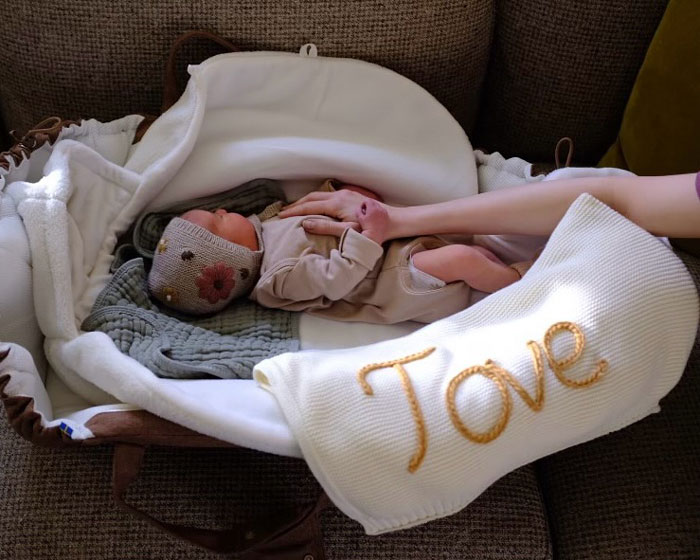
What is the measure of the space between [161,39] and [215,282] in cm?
39

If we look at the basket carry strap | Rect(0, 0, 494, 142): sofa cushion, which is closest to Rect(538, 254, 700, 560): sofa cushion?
the basket carry strap

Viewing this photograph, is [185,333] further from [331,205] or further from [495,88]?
[495,88]

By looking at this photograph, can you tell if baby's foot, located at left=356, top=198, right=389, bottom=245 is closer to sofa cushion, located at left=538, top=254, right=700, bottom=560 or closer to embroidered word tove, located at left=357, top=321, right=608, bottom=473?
embroidered word tove, located at left=357, top=321, right=608, bottom=473

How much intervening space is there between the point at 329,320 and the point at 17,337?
426mm

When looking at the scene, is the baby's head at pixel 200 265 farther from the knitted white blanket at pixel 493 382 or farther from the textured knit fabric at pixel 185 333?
the knitted white blanket at pixel 493 382

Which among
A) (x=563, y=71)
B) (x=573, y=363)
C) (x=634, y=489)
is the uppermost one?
(x=563, y=71)

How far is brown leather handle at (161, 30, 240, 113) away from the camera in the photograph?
1025mm

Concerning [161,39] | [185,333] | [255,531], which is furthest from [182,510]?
[161,39]

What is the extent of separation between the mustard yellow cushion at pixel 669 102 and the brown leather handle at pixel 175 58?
0.64 metres

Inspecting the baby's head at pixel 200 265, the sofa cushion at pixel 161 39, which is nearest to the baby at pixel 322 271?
the baby's head at pixel 200 265

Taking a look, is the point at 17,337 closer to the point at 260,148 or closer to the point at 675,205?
the point at 260,148

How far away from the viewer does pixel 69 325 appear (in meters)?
0.87

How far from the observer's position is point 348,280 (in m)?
0.98

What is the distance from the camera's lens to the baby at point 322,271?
97cm
